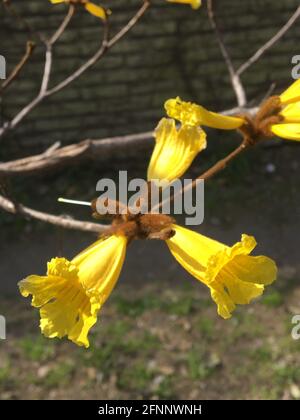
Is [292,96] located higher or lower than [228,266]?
higher

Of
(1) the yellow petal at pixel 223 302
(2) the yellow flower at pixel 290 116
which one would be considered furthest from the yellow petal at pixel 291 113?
(1) the yellow petal at pixel 223 302

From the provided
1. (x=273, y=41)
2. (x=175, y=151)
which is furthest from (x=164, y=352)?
(x=175, y=151)

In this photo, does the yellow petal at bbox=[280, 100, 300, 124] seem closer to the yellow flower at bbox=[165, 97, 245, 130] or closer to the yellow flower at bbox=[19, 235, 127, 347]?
the yellow flower at bbox=[165, 97, 245, 130]

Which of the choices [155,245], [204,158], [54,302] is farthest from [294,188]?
[54,302]

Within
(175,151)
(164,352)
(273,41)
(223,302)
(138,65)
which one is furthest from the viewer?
(138,65)

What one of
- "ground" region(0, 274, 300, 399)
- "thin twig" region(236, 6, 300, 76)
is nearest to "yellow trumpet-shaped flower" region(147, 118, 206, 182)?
"thin twig" region(236, 6, 300, 76)

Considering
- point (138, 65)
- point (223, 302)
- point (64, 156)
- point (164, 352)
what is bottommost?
point (164, 352)

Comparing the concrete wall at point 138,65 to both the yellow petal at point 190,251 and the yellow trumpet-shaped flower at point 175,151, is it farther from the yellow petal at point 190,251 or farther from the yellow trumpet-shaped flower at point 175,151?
the yellow petal at point 190,251

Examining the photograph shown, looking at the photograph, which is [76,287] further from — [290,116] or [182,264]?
[290,116]
